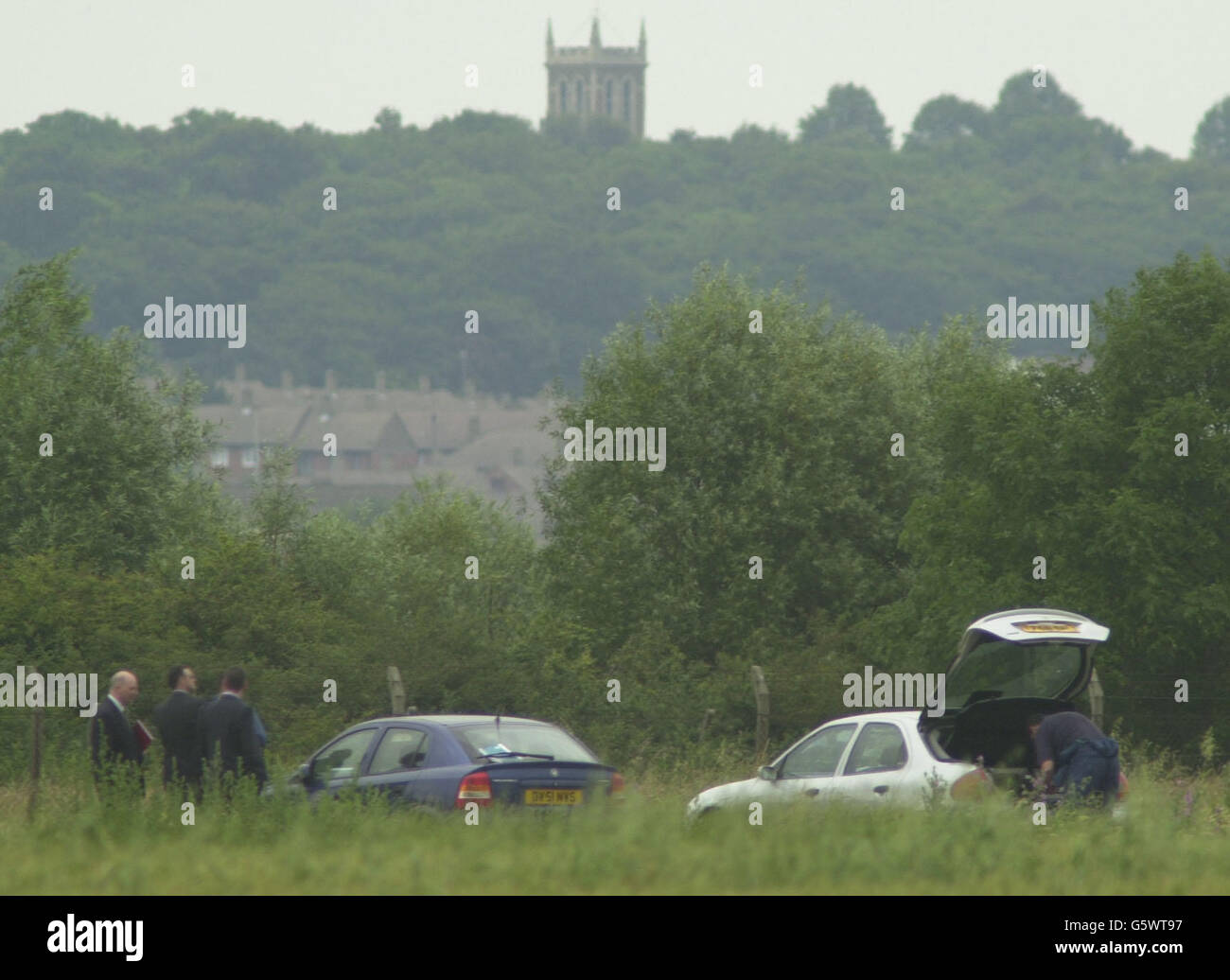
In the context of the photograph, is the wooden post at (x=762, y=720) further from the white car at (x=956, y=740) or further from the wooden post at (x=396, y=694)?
the white car at (x=956, y=740)

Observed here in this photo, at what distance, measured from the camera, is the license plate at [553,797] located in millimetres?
13414

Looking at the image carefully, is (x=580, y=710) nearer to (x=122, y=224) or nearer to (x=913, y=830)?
(x=913, y=830)

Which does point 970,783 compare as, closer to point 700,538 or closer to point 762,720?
point 762,720

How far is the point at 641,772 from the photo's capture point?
64.3 feet

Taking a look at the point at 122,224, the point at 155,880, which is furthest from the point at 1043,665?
the point at 122,224

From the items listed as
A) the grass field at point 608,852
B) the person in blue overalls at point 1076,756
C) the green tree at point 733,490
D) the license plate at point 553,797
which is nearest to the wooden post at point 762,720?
the license plate at point 553,797

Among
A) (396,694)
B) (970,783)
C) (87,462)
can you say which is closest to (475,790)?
(970,783)

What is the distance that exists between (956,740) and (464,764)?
369cm

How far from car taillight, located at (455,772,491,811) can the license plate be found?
0.31 metres

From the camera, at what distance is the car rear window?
45.0ft

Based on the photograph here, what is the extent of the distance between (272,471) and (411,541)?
8216 mm

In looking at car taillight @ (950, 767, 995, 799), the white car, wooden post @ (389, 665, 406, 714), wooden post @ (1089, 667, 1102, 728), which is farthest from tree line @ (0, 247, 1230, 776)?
car taillight @ (950, 767, 995, 799)

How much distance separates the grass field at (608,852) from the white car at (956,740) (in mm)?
2670

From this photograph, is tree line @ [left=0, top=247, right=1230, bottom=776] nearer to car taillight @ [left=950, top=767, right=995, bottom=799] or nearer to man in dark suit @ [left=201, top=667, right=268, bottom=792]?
man in dark suit @ [left=201, top=667, right=268, bottom=792]
